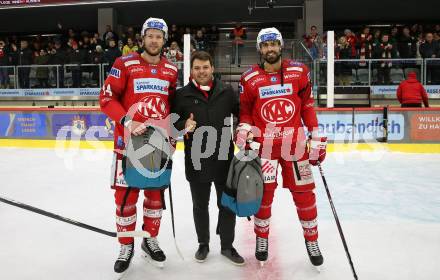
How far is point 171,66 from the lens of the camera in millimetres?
3273

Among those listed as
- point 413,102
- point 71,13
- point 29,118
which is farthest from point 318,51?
point 71,13

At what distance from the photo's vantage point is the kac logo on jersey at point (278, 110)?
10.5 feet

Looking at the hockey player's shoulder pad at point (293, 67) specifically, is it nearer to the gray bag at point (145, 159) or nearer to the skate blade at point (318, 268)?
the gray bag at point (145, 159)

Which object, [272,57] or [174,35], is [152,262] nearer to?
[272,57]

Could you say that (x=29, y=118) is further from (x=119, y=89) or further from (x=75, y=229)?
(x=119, y=89)

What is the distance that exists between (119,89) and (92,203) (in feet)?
7.42

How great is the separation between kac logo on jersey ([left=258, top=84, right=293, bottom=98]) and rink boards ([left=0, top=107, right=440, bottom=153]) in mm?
5715

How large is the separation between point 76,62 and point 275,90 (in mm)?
10642

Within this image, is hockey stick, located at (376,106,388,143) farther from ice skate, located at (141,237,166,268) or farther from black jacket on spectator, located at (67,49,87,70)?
black jacket on spectator, located at (67,49,87,70)

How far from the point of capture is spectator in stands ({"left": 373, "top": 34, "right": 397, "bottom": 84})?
1077cm

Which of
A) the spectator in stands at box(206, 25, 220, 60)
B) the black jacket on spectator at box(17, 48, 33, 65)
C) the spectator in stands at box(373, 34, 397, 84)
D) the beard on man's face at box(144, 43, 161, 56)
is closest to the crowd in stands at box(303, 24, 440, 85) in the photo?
the spectator in stands at box(373, 34, 397, 84)

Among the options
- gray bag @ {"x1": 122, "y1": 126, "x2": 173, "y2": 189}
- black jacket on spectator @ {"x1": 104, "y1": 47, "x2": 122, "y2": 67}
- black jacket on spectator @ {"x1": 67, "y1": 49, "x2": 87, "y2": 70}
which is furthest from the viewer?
black jacket on spectator @ {"x1": 67, "y1": 49, "x2": 87, "y2": 70}

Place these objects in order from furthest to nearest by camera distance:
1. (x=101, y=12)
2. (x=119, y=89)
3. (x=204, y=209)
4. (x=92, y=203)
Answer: (x=101, y=12) < (x=92, y=203) < (x=204, y=209) < (x=119, y=89)

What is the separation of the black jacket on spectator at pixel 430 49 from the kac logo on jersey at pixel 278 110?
960cm
